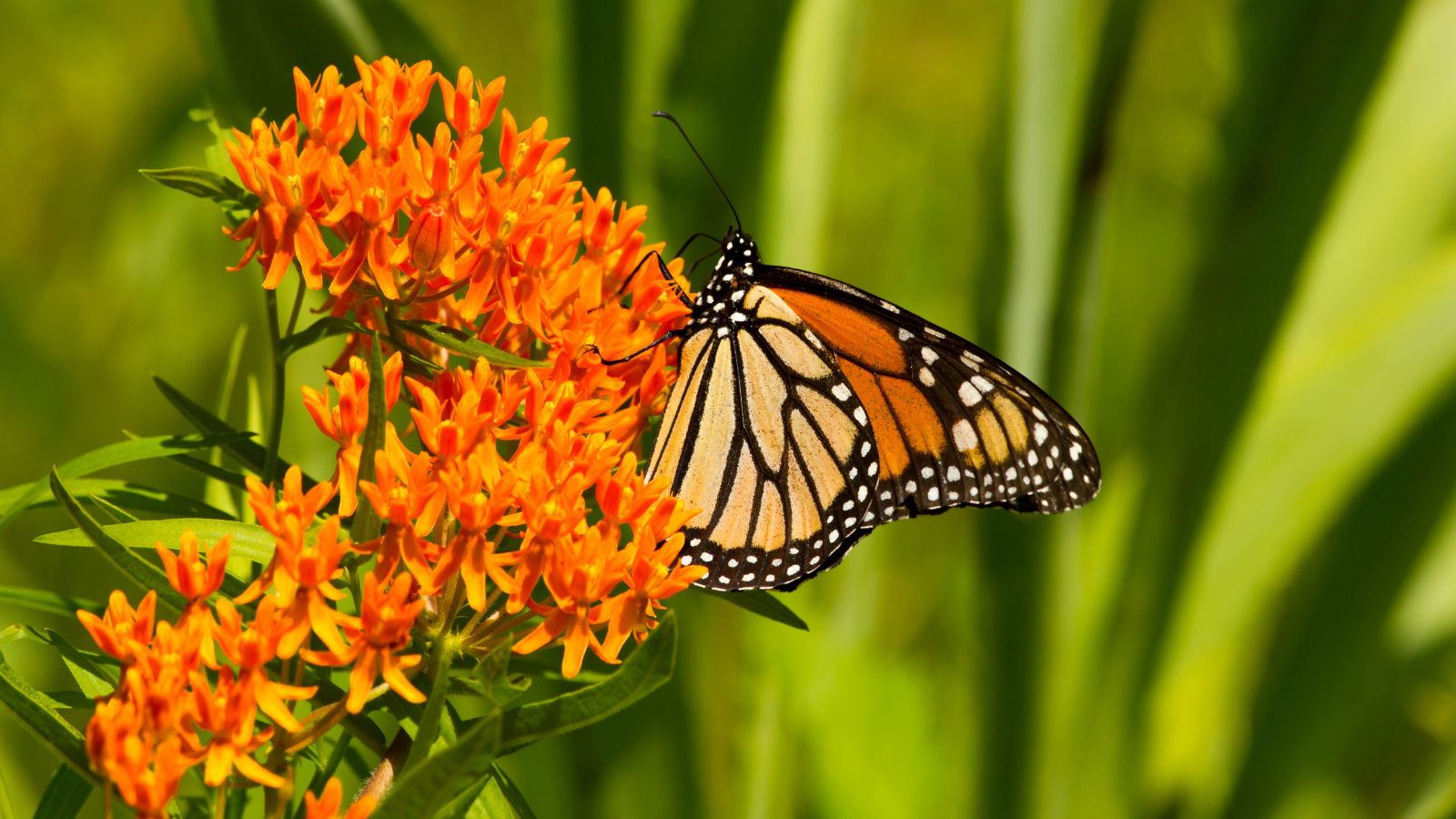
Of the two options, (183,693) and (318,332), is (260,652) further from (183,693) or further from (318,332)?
(318,332)

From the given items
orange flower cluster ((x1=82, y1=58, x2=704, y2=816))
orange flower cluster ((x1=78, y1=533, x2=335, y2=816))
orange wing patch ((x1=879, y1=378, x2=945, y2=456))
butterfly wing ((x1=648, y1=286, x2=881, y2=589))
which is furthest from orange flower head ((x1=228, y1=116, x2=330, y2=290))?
orange wing patch ((x1=879, y1=378, x2=945, y2=456))

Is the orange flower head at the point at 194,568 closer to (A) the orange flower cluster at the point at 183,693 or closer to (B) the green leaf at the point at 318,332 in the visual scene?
(A) the orange flower cluster at the point at 183,693

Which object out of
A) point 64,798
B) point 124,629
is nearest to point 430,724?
point 124,629

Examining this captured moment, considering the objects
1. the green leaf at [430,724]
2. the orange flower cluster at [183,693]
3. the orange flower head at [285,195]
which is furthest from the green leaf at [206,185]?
the green leaf at [430,724]

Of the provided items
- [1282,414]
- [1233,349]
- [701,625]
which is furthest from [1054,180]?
[701,625]

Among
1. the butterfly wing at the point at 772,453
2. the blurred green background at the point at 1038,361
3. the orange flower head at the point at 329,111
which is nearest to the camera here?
the orange flower head at the point at 329,111

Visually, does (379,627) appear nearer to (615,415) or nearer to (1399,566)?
(615,415)

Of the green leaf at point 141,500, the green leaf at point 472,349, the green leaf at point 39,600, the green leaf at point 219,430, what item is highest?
the green leaf at point 472,349
